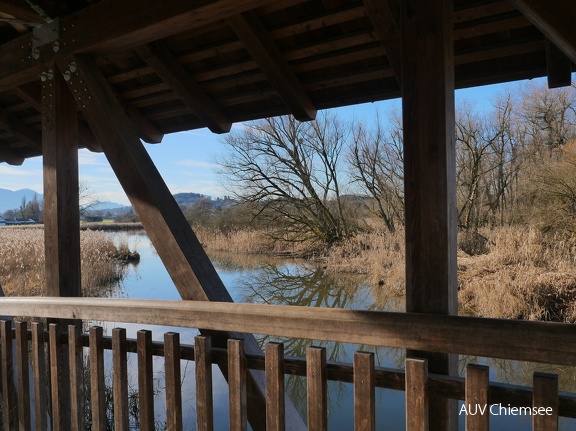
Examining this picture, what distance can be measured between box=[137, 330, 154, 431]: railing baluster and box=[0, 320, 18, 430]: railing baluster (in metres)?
0.83

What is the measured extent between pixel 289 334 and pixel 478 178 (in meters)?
12.1

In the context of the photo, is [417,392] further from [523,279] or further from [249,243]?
[249,243]

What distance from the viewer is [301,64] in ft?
7.64

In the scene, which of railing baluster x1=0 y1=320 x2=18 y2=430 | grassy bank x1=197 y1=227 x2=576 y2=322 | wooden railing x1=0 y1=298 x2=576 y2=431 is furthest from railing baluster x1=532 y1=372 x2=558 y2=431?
grassy bank x1=197 y1=227 x2=576 y2=322

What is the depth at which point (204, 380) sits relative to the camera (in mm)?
1556

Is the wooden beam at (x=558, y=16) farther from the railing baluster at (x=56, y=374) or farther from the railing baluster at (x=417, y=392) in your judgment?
the railing baluster at (x=56, y=374)

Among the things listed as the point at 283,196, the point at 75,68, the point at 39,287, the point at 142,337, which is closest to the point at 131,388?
the point at 142,337

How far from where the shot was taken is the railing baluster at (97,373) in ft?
Answer: 5.83

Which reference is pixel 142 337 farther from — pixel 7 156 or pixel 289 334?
pixel 7 156

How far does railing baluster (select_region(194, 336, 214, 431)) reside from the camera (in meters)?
1.55

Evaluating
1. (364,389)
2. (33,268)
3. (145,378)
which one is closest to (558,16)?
(364,389)

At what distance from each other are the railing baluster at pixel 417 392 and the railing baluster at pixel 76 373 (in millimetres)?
1300

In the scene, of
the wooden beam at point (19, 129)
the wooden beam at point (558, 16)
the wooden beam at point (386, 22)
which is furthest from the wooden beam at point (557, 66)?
the wooden beam at point (19, 129)

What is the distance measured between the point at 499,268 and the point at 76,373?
844cm
